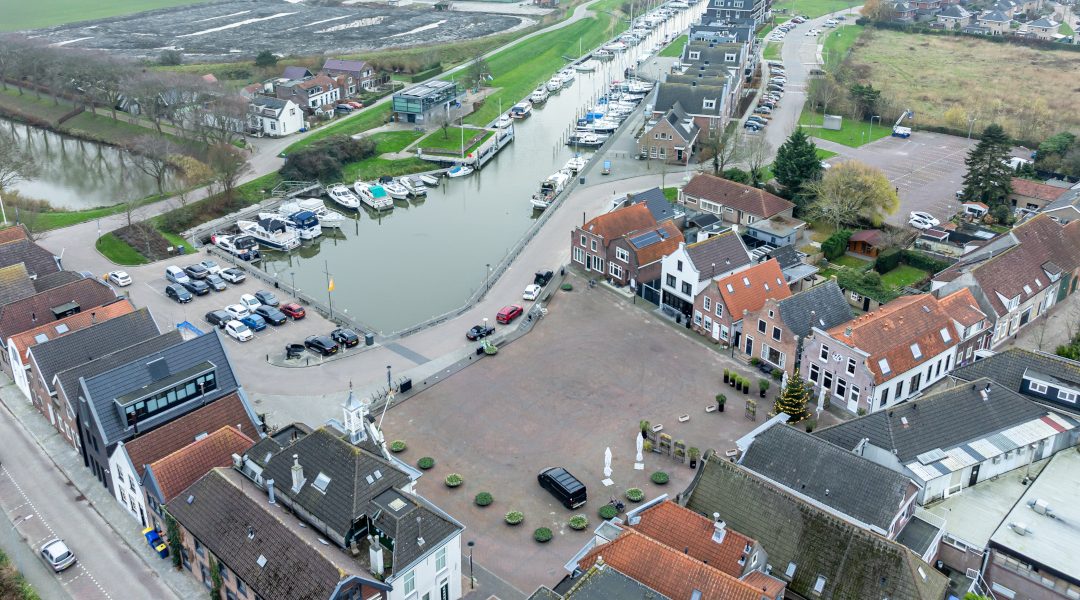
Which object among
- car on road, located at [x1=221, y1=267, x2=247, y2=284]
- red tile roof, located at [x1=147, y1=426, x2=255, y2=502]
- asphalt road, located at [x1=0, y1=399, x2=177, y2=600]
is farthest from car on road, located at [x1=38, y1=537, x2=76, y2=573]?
car on road, located at [x1=221, y1=267, x2=247, y2=284]

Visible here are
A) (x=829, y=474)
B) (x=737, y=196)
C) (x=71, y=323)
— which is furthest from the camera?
(x=737, y=196)

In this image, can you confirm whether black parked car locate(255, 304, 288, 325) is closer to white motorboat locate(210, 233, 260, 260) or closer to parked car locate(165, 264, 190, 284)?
parked car locate(165, 264, 190, 284)

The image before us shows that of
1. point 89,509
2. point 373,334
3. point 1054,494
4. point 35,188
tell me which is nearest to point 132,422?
point 89,509

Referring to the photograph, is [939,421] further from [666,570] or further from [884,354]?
[666,570]

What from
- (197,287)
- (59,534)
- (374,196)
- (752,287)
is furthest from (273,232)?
(752,287)

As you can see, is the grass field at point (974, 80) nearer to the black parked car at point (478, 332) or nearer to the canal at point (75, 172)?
the black parked car at point (478, 332)

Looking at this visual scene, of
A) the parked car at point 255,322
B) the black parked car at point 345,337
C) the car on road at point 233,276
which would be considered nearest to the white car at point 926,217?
the black parked car at point 345,337

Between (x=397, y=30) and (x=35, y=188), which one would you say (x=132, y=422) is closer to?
(x=35, y=188)
